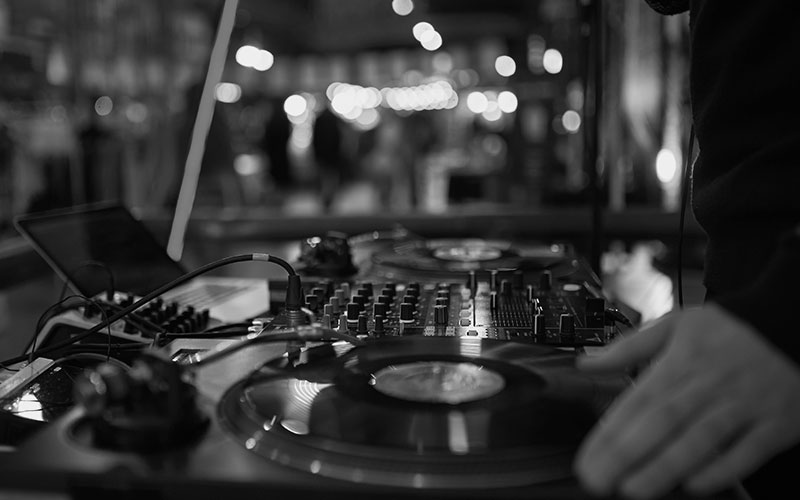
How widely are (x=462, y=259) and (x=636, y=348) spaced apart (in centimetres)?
84

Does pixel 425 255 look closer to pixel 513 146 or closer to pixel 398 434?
pixel 398 434

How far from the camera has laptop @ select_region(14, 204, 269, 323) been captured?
112 cm

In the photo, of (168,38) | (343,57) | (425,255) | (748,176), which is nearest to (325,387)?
(748,176)

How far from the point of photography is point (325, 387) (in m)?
0.62

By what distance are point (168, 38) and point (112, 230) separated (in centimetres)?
716

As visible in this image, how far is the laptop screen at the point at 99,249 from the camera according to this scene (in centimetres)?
111

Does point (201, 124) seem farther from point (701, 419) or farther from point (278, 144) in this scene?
point (278, 144)

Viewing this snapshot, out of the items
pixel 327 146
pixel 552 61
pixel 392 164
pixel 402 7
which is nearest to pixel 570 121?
pixel 552 61

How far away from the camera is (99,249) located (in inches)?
48.6

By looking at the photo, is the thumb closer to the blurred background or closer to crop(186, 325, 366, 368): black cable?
crop(186, 325, 366, 368): black cable

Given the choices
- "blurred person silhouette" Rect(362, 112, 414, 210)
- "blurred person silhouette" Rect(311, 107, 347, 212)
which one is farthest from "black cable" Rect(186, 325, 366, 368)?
"blurred person silhouette" Rect(311, 107, 347, 212)

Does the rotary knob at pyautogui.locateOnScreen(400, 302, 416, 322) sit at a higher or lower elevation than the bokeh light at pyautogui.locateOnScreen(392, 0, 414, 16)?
lower

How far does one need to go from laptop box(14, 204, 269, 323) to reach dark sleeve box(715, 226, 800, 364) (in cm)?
77

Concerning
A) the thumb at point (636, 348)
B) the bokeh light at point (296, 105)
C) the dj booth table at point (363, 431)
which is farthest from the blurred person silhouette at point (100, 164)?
the bokeh light at point (296, 105)
